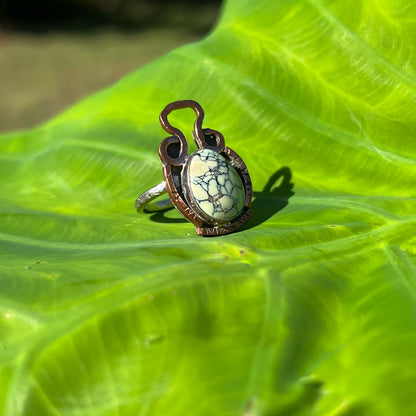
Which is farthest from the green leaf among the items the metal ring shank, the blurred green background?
the blurred green background

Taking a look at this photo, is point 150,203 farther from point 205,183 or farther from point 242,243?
Result: point 242,243

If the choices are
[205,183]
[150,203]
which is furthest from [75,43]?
[205,183]

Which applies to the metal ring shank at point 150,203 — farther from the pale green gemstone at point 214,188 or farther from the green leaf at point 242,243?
the pale green gemstone at point 214,188

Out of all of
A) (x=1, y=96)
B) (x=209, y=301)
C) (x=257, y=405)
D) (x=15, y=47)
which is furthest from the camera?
(x=15, y=47)

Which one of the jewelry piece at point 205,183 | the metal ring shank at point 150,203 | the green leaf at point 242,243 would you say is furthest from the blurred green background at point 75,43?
the jewelry piece at point 205,183

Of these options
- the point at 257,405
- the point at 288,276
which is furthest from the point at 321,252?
the point at 257,405

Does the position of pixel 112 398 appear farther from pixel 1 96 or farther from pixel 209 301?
pixel 1 96
